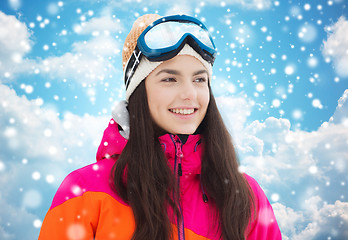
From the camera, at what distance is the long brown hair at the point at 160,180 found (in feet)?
6.55

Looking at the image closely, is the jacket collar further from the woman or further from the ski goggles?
the ski goggles

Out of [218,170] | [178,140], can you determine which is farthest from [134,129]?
[218,170]

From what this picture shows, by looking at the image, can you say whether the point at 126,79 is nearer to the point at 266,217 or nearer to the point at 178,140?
the point at 178,140

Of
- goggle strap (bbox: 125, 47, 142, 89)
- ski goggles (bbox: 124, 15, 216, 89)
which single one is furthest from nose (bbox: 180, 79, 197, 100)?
goggle strap (bbox: 125, 47, 142, 89)

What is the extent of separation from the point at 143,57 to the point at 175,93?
0.47 metres

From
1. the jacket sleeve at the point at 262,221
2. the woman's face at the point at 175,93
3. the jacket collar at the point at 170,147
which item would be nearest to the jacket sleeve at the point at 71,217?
the jacket collar at the point at 170,147

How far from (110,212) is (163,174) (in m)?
0.47

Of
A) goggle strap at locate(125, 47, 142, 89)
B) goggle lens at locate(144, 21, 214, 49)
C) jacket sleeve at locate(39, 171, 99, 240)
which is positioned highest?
goggle lens at locate(144, 21, 214, 49)

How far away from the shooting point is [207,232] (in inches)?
83.9

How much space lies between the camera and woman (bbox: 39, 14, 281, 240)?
6.55ft

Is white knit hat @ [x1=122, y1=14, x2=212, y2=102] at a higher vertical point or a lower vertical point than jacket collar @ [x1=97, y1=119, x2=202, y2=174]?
higher

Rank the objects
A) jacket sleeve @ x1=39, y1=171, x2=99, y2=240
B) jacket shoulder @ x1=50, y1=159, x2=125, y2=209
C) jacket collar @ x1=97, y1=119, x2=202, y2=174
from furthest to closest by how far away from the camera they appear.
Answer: jacket collar @ x1=97, y1=119, x2=202, y2=174
jacket shoulder @ x1=50, y1=159, x2=125, y2=209
jacket sleeve @ x1=39, y1=171, x2=99, y2=240

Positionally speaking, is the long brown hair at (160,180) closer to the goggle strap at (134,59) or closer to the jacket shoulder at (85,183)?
the jacket shoulder at (85,183)

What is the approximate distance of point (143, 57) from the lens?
2.47m
